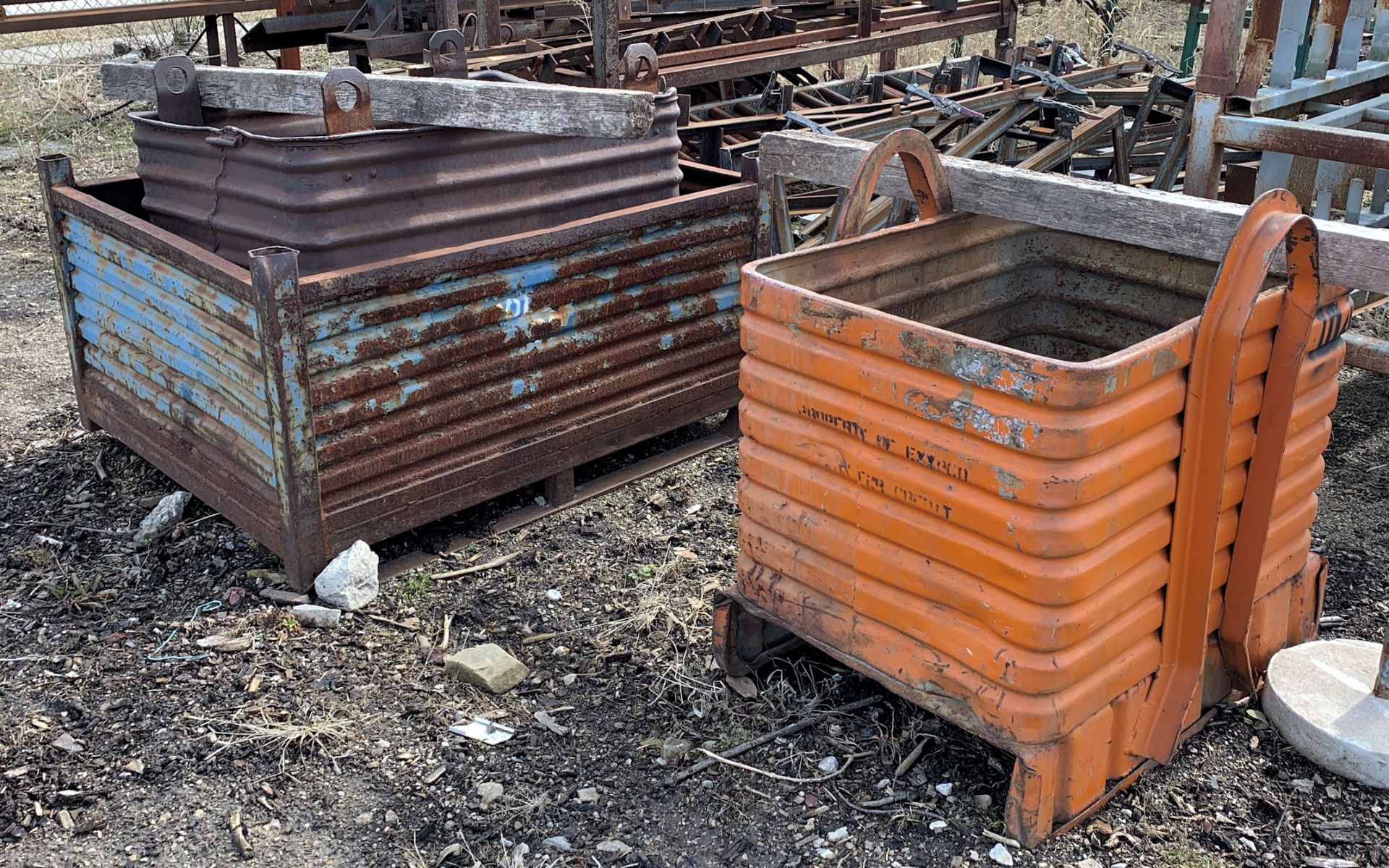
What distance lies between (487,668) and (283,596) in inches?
31.6

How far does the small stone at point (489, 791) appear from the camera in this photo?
9.84 ft

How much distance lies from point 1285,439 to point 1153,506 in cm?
47

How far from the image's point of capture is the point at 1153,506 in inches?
103

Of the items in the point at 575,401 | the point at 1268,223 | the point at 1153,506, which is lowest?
the point at 575,401

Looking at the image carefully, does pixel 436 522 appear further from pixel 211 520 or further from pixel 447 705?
pixel 447 705

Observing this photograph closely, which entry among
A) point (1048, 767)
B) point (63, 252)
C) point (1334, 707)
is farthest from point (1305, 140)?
point (63, 252)

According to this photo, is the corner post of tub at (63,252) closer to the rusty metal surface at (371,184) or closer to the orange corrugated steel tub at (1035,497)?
the rusty metal surface at (371,184)

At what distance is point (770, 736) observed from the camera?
3174 mm

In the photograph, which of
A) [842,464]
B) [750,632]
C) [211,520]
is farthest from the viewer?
[211,520]

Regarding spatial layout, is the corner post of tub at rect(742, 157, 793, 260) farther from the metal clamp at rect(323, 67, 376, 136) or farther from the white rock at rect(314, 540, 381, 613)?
the white rock at rect(314, 540, 381, 613)

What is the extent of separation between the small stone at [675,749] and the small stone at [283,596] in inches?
53.1

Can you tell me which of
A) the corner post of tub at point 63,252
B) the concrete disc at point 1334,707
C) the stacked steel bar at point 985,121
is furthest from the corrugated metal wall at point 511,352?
the concrete disc at point 1334,707

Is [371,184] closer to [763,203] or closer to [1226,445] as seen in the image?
[763,203]

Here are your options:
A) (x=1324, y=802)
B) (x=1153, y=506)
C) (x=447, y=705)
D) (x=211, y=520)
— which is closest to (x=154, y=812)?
(x=447, y=705)
